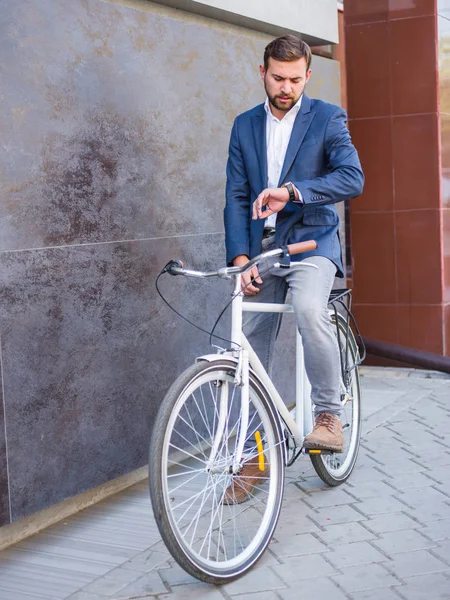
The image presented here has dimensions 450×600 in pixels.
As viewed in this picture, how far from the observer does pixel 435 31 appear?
8398 mm

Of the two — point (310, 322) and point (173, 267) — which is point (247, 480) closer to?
point (310, 322)

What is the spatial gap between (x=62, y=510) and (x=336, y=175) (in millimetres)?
2069

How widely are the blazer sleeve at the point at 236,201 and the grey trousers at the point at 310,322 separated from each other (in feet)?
0.48

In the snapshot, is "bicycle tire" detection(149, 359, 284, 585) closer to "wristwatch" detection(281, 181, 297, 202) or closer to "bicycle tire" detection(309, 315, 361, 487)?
"bicycle tire" detection(309, 315, 361, 487)

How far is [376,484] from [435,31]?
4684 mm

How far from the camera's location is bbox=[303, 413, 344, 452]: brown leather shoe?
4605 millimetres

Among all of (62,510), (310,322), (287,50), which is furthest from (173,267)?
(62,510)

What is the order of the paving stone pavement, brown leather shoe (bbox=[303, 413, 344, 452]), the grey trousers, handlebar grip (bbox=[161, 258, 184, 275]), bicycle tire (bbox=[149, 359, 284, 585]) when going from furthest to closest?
brown leather shoe (bbox=[303, 413, 344, 452]) < the grey trousers < handlebar grip (bbox=[161, 258, 184, 275]) < the paving stone pavement < bicycle tire (bbox=[149, 359, 284, 585])

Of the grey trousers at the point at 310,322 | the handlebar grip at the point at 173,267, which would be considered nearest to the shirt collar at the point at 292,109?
the grey trousers at the point at 310,322

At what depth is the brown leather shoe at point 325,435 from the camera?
461cm

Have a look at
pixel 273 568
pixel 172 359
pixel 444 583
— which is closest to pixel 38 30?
pixel 172 359

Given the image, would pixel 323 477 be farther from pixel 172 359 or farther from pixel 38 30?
pixel 38 30

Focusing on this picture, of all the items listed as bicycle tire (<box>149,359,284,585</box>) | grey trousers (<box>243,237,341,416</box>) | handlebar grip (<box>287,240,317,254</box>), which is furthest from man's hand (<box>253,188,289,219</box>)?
bicycle tire (<box>149,359,284,585</box>)

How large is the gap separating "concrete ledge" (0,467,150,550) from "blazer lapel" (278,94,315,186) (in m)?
1.85
